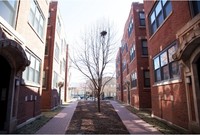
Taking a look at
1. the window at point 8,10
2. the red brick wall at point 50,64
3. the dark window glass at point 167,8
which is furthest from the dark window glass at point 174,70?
the red brick wall at point 50,64

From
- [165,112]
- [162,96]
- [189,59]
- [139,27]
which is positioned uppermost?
[139,27]

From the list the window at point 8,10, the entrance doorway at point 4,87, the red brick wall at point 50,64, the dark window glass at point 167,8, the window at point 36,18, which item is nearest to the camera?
the window at point 8,10

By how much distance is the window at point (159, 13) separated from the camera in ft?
30.6

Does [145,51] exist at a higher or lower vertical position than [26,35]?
higher

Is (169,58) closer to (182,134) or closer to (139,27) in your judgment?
(182,134)

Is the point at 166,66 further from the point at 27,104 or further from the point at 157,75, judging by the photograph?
the point at 27,104

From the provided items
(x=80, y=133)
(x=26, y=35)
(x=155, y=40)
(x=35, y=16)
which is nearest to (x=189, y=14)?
(x=155, y=40)

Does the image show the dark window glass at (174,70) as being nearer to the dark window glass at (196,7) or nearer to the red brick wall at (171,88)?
the red brick wall at (171,88)

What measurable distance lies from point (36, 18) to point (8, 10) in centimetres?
398

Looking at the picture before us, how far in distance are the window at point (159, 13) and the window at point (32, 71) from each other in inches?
312

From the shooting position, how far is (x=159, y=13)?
34.5 ft

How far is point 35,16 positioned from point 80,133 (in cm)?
755

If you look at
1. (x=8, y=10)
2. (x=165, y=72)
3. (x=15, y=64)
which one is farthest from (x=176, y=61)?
(x=8, y=10)

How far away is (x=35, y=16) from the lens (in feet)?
34.9
